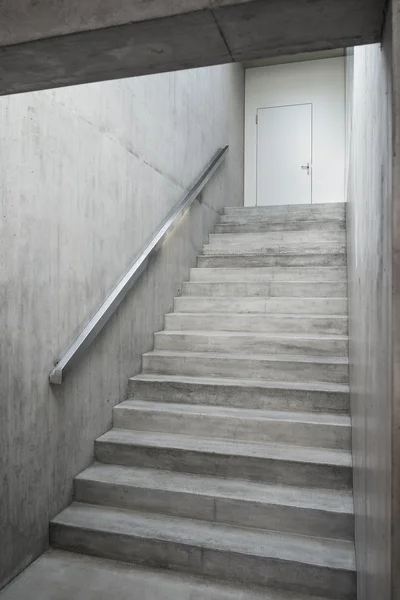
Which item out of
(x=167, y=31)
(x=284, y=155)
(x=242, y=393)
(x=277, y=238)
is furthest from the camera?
(x=284, y=155)

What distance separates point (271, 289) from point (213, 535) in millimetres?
2232

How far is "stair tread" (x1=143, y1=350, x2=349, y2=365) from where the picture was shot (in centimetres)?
313

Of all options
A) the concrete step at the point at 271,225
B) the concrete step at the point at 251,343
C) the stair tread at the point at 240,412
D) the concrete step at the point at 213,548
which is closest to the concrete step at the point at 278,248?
the concrete step at the point at 271,225

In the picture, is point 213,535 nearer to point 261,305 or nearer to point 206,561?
point 206,561

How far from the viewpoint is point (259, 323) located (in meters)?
3.68

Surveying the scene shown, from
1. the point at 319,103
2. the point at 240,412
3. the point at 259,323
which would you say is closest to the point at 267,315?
the point at 259,323

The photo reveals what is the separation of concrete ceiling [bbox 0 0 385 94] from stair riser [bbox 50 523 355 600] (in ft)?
6.40

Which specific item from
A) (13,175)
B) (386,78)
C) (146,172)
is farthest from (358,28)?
(146,172)

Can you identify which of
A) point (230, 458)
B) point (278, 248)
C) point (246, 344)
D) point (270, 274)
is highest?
point (278, 248)

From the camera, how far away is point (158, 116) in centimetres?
359

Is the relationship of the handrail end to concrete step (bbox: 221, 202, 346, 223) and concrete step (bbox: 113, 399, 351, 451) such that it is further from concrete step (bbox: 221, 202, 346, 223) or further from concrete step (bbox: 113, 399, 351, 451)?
concrete step (bbox: 221, 202, 346, 223)

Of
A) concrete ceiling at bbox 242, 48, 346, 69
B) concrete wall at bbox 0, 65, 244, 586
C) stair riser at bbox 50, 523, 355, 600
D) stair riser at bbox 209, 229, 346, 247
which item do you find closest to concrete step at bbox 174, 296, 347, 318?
concrete wall at bbox 0, 65, 244, 586

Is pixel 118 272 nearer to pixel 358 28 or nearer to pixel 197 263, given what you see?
pixel 197 263

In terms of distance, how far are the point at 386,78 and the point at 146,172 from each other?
2.55 metres
